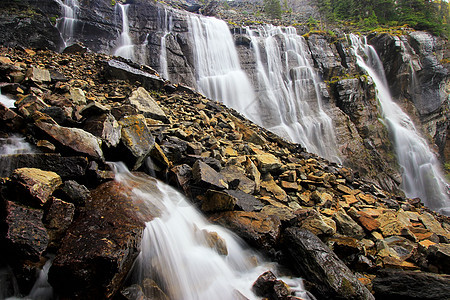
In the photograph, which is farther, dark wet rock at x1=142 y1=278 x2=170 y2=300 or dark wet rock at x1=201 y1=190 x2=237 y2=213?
dark wet rock at x1=201 y1=190 x2=237 y2=213

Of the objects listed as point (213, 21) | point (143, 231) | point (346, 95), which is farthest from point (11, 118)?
point (346, 95)

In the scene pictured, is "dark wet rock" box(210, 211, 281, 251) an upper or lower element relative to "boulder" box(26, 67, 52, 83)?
lower

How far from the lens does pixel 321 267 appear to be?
3.35 m

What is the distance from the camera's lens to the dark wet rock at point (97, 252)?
2293mm

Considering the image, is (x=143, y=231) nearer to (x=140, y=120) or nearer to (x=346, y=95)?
(x=140, y=120)

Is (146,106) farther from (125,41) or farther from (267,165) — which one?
(125,41)

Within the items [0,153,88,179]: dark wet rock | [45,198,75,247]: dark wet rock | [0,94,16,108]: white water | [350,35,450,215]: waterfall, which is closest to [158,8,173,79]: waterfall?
[0,94,16,108]: white water

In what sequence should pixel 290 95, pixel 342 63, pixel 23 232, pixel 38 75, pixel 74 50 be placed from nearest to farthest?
pixel 23 232 < pixel 38 75 < pixel 74 50 < pixel 290 95 < pixel 342 63

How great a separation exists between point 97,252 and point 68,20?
68.4 ft

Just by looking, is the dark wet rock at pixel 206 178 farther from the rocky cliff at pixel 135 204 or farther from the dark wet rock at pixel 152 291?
the dark wet rock at pixel 152 291

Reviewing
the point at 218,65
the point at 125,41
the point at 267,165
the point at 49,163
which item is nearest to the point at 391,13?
the point at 218,65

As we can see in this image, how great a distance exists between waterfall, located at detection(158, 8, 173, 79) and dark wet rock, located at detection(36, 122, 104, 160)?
14.2 m

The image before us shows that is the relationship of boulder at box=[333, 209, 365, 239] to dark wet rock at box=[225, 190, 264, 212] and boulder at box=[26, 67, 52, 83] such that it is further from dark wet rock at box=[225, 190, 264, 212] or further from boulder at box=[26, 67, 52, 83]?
boulder at box=[26, 67, 52, 83]

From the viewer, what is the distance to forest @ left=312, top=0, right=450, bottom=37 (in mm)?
30922
